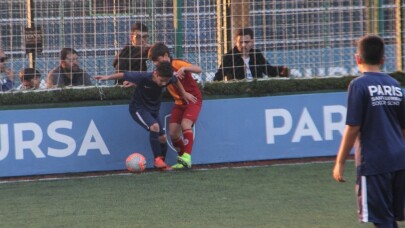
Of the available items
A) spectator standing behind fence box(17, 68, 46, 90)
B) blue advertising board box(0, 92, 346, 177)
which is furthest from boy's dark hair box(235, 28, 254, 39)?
spectator standing behind fence box(17, 68, 46, 90)

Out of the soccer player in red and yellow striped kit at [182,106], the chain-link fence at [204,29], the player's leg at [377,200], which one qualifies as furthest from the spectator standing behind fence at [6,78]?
the player's leg at [377,200]

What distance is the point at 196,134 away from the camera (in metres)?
10.9

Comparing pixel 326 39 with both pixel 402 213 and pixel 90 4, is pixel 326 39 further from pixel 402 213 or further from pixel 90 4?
pixel 402 213

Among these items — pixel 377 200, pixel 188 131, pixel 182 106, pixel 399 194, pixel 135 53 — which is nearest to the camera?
pixel 377 200

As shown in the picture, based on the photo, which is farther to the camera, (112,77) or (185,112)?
(185,112)

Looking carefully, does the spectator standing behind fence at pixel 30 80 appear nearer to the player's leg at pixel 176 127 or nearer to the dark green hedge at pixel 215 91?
the dark green hedge at pixel 215 91

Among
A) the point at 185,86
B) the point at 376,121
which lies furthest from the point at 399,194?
the point at 185,86

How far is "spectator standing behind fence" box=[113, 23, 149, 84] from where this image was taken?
10.9 m

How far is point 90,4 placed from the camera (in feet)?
35.3

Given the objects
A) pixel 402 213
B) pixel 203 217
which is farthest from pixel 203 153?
pixel 402 213

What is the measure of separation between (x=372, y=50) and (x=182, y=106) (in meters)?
5.26

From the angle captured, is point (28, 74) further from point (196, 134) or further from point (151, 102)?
point (196, 134)

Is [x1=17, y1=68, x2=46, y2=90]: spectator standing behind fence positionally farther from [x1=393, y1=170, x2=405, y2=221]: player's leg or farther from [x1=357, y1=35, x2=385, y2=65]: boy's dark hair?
[x1=393, y1=170, x2=405, y2=221]: player's leg

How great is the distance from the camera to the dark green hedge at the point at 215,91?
416 inches
